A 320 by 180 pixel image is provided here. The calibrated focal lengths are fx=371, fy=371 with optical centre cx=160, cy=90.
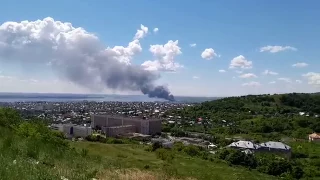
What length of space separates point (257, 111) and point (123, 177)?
134 meters

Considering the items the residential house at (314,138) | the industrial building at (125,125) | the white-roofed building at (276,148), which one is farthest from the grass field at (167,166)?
the residential house at (314,138)

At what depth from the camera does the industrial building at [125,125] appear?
282 ft

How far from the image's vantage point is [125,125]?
310ft

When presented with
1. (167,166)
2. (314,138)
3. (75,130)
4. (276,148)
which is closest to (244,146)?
(276,148)

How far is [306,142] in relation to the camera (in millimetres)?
85938

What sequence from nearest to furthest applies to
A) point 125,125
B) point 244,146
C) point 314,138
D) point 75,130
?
point 244,146 → point 75,130 → point 314,138 → point 125,125

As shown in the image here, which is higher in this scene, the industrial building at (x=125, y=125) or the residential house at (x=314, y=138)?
the industrial building at (x=125, y=125)

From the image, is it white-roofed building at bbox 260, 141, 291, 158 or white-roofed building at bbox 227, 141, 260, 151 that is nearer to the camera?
Result: white-roofed building at bbox 260, 141, 291, 158

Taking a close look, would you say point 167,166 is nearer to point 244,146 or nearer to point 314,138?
point 244,146

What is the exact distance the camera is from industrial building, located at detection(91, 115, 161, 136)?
8600 centimetres

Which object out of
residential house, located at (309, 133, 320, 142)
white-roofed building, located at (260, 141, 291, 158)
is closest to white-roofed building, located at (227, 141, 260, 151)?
white-roofed building, located at (260, 141, 291, 158)

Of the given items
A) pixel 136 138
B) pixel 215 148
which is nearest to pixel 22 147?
pixel 215 148

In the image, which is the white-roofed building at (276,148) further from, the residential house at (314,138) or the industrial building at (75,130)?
the industrial building at (75,130)

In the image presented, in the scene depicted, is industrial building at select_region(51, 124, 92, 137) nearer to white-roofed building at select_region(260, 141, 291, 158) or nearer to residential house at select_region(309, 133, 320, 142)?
white-roofed building at select_region(260, 141, 291, 158)
